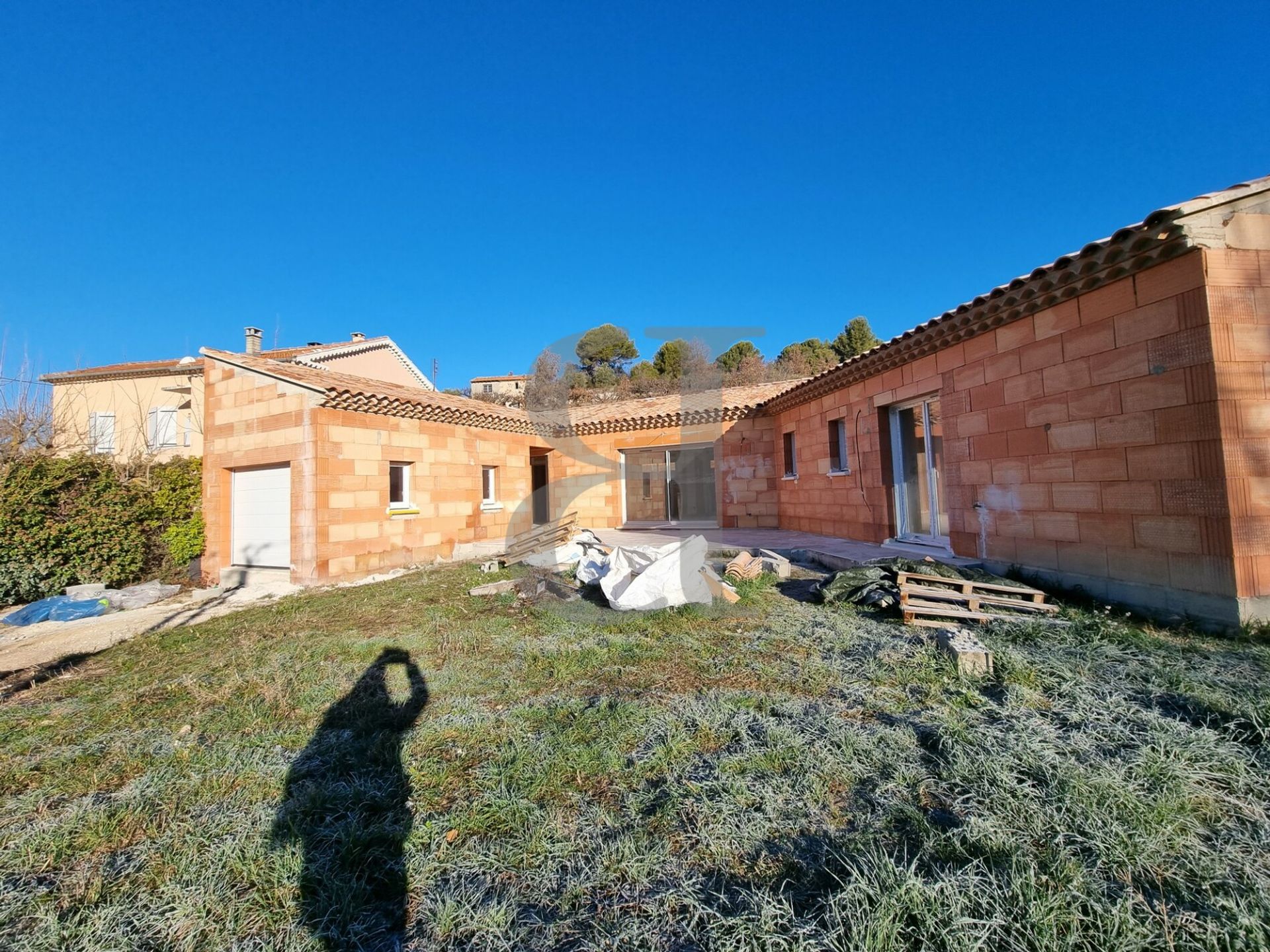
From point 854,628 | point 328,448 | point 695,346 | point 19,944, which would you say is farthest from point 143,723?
point 695,346

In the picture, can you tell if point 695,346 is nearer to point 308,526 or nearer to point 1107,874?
point 308,526

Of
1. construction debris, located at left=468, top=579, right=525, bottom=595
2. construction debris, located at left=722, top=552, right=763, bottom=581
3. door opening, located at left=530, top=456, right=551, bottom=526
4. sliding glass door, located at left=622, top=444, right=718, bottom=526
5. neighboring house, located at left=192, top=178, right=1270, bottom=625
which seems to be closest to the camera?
neighboring house, located at left=192, top=178, right=1270, bottom=625

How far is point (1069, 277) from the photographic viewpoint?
5.04 meters

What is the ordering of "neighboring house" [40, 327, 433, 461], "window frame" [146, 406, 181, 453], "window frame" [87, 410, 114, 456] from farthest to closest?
"window frame" [146, 406, 181, 453]
"neighboring house" [40, 327, 433, 461]
"window frame" [87, 410, 114, 456]

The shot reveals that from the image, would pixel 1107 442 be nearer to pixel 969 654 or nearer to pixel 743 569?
pixel 969 654

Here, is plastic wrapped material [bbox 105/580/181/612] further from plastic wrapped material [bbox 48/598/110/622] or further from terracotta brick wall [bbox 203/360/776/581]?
terracotta brick wall [bbox 203/360/776/581]

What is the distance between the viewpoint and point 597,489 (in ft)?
48.7

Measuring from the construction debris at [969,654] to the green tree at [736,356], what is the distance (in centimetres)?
2828

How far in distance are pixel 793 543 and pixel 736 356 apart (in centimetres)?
2442

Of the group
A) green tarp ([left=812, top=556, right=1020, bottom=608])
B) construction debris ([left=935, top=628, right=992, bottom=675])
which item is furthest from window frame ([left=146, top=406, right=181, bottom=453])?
construction debris ([left=935, top=628, right=992, bottom=675])

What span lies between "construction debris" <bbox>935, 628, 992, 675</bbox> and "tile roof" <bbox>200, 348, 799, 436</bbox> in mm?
8708

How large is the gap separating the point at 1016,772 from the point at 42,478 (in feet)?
42.5

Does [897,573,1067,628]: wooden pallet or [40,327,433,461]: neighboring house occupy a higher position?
[40,327,433,461]: neighboring house

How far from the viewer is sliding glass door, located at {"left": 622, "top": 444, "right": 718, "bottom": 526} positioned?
14.2 meters
